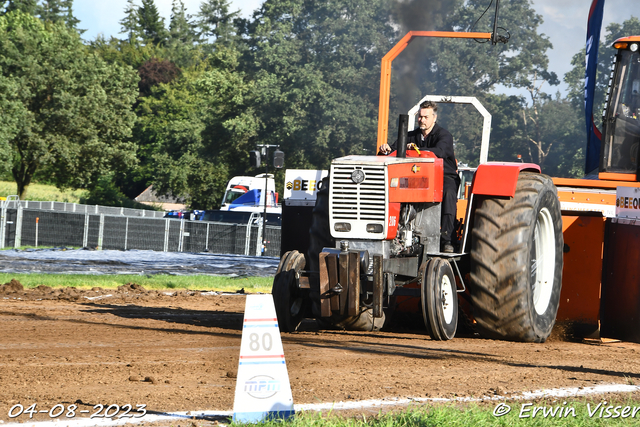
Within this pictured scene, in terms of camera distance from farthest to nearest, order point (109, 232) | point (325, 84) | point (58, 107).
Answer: point (58, 107) → point (325, 84) → point (109, 232)

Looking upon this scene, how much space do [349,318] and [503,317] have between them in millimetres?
1624

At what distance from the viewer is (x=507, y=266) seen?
24.8 ft

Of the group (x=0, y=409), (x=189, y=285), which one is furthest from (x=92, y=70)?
(x=0, y=409)

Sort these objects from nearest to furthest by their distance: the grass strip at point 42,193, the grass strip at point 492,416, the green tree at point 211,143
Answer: the grass strip at point 492,416, the green tree at point 211,143, the grass strip at point 42,193

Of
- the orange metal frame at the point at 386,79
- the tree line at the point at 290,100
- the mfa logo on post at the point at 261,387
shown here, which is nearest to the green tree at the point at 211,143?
the tree line at the point at 290,100

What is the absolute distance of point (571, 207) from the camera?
9.88 metres

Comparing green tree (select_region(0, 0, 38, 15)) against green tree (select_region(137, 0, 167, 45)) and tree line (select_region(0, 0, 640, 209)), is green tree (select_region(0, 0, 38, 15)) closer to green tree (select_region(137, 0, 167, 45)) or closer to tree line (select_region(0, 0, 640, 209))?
green tree (select_region(137, 0, 167, 45))

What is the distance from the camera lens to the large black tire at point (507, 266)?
7.55m

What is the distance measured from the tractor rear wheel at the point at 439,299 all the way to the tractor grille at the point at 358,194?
0.71 metres

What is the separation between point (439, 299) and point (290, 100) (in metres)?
38.8

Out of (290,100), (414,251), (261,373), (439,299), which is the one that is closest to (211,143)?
(290,100)

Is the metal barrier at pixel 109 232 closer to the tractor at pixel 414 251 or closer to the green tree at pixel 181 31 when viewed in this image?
the tractor at pixel 414 251

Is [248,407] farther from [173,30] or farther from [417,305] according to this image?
[173,30]

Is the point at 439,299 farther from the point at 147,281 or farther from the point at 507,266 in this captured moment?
the point at 147,281
